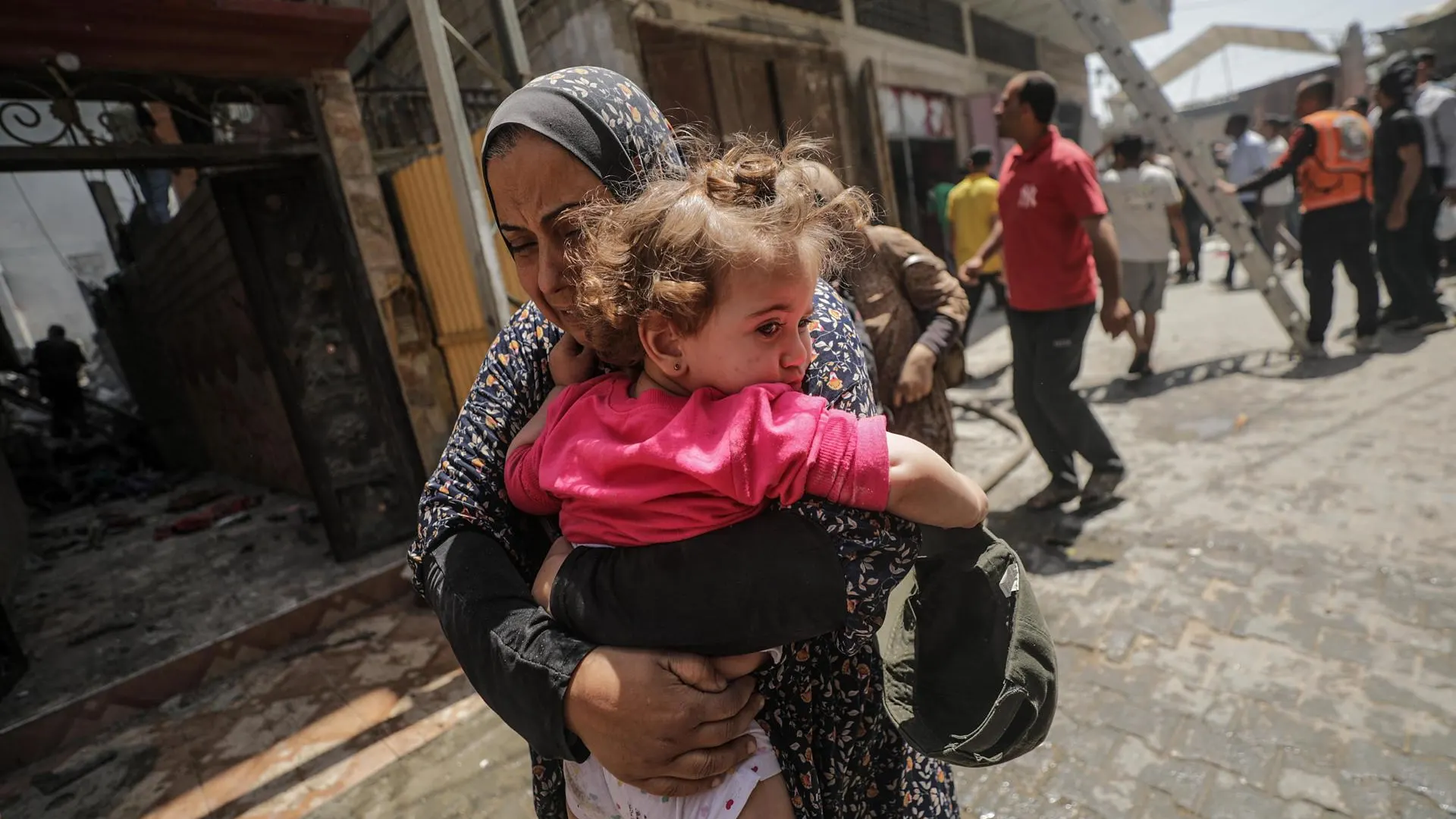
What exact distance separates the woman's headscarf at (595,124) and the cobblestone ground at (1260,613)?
208 centimetres

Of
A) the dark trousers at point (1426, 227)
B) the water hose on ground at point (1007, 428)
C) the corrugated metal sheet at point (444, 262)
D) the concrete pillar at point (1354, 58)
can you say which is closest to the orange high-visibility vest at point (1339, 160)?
the dark trousers at point (1426, 227)

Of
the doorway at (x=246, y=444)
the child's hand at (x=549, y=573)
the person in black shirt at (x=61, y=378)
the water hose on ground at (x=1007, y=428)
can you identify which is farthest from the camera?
the person in black shirt at (x=61, y=378)

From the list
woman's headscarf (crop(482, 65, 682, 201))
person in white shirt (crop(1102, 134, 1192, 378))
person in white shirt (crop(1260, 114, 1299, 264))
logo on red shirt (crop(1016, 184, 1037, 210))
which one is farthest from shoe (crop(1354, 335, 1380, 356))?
woman's headscarf (crop(482, 65, 682, 201))

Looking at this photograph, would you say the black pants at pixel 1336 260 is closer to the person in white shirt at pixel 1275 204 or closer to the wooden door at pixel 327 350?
the person in white shirt at pixel 1275 204

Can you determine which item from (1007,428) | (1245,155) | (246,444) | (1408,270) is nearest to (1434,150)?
(1408,270)

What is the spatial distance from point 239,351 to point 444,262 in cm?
371

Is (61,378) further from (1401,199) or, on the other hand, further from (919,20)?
(1401,199)

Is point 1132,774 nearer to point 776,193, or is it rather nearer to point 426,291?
point 776,193

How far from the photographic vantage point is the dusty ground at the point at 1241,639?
2.02 m

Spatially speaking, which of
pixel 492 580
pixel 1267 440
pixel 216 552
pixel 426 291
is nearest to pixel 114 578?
pixel 216 552

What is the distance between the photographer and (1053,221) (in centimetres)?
359

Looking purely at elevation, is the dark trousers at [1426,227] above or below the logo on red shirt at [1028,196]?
below

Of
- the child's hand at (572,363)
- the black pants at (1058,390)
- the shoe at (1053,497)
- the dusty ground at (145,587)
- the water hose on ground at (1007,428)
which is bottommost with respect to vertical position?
the shoe at (1053,497)

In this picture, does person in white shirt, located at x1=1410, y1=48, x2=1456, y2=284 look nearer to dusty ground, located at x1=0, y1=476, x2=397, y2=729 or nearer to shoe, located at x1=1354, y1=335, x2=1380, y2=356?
shoe, located at x1=1354, y1=335, x2=1380, y2=356
